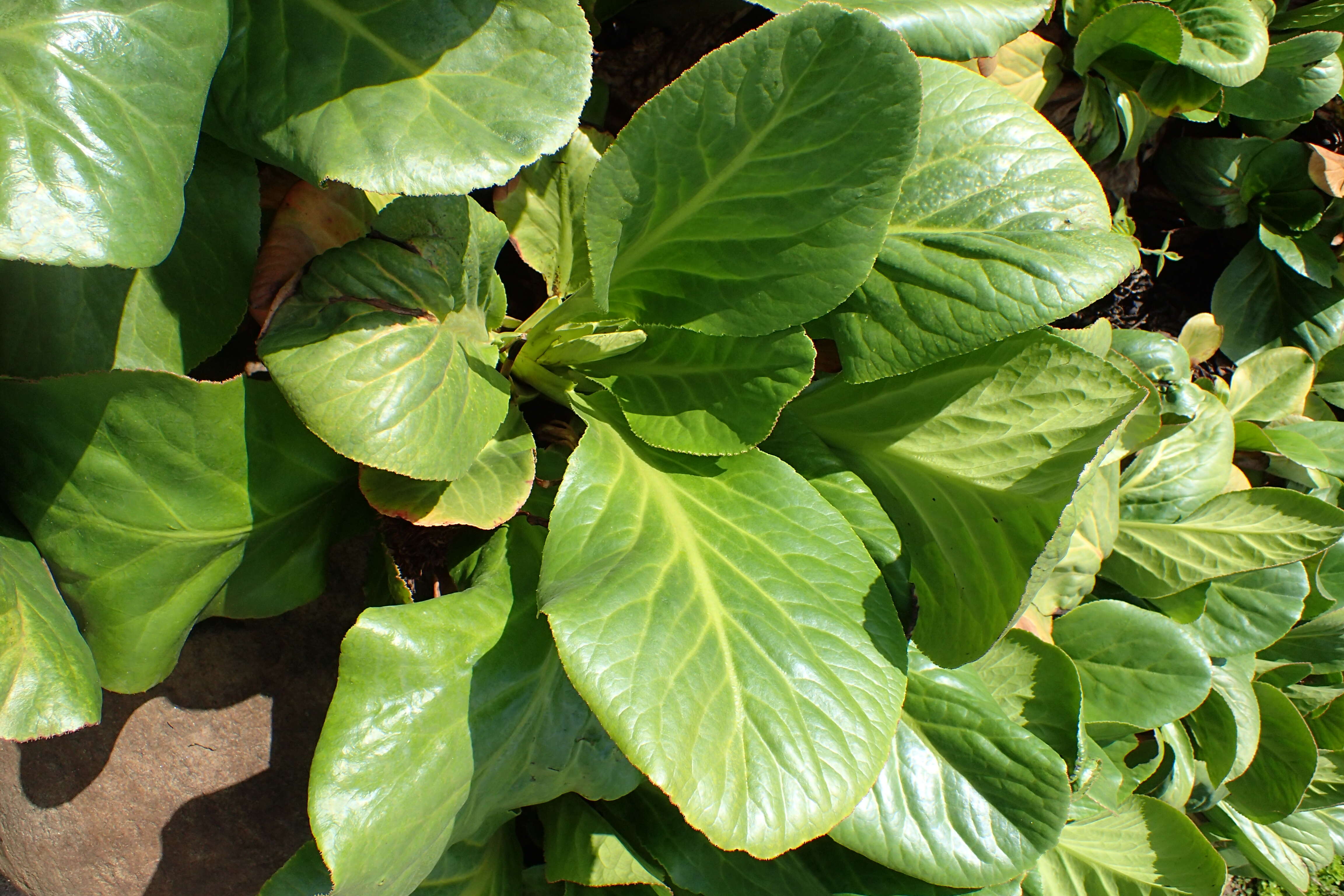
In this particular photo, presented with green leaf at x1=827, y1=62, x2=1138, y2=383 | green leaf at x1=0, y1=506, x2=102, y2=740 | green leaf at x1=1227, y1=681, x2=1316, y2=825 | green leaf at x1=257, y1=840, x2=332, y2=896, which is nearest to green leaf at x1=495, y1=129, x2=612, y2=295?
green leaf at x1=827, y1=62, x2=1138, y2=383

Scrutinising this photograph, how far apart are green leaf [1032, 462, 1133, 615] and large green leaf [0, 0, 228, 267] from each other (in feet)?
4.84

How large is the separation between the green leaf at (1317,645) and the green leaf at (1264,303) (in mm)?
667

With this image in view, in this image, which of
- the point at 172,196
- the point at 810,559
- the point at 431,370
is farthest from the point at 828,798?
the point at 172,196

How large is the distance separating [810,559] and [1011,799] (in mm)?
469

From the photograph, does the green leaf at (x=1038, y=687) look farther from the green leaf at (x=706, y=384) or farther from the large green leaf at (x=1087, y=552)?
the green leaf at (x=706, y=384)

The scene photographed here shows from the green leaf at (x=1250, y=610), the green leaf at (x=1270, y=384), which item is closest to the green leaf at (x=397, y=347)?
the green leaf at (x=1250, y=610)

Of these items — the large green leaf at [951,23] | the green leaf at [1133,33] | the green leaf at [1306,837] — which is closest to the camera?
the large green leaf at [951,23]

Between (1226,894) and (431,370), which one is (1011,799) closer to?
(431,370)

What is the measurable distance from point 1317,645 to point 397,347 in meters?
2.29

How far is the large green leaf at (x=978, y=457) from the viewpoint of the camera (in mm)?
952

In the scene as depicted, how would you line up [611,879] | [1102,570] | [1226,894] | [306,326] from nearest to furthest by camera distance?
[306,326]
[611,879]
[1102,570]
[1226,894]

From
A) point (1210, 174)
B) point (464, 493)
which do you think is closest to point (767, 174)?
point (464, 493)

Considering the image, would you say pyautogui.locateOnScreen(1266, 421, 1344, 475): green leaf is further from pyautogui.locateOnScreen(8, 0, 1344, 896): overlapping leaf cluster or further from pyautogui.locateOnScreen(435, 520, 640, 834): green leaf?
pyautogui.locateOnScreen(435, 520, 640, 834): green leaf

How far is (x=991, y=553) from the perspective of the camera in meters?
1.02
